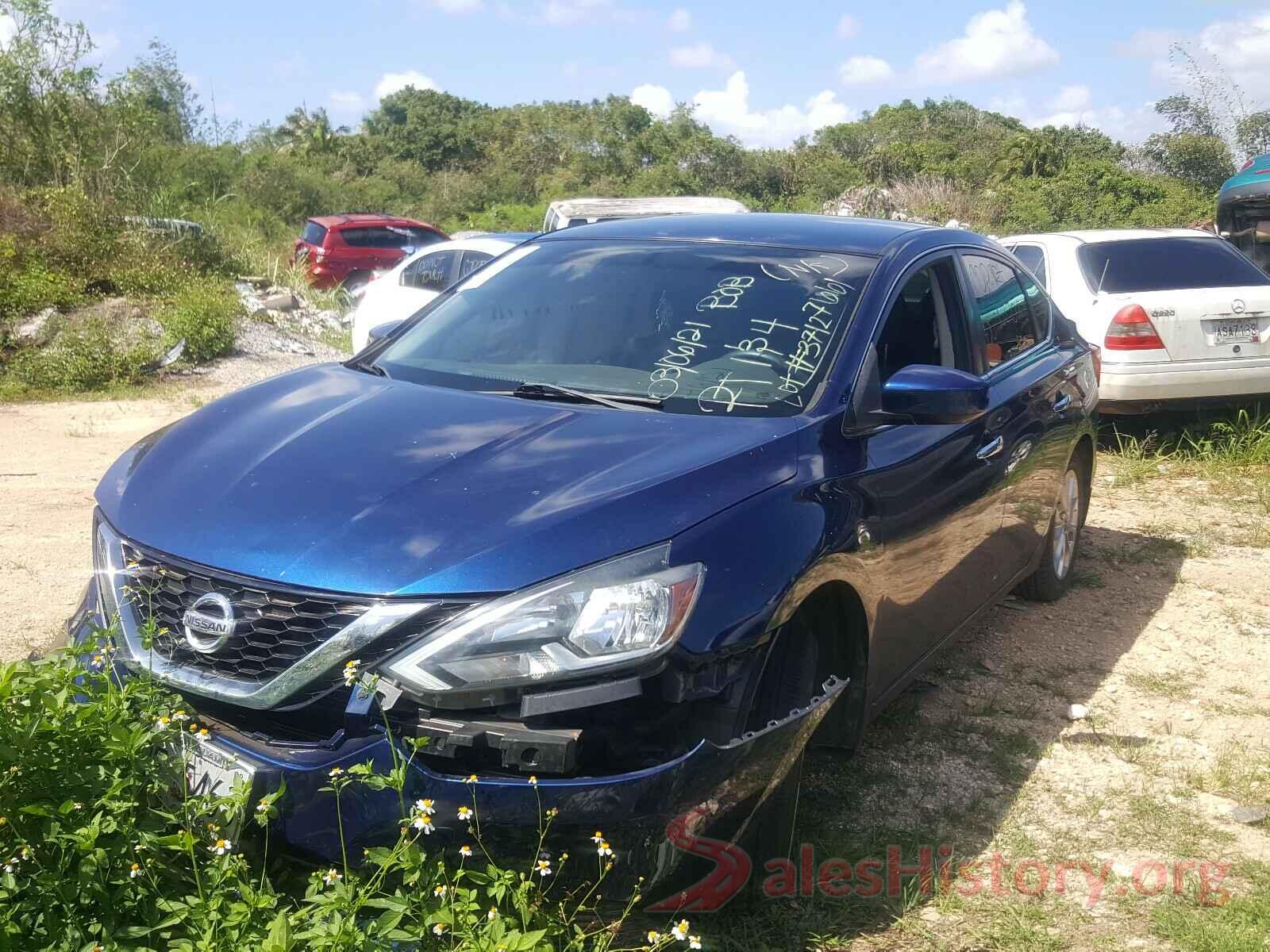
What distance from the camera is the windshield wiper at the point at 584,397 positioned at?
3.30m

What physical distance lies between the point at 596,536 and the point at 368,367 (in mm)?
1656

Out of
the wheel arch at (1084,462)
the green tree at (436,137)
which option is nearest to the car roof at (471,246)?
the wheel arch at (1084,462)

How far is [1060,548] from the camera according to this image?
5.55 meters

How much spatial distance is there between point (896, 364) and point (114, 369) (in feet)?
33.4

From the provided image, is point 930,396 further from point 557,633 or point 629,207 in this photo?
point 629,207

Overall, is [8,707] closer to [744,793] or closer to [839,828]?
[744,793]

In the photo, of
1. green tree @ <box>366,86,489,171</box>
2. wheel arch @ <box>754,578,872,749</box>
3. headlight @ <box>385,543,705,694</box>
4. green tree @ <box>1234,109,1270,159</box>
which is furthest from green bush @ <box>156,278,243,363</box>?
green tree @ <box>366,86,489,171</box>

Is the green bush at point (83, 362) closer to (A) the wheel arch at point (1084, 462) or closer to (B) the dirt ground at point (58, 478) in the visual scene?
(B) the dirt ground at point (58, 478)

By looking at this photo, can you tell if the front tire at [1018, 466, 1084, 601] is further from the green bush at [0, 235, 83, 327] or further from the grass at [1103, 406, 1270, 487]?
the green bush at [0, 235, 83, 327]

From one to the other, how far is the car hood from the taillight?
571cm

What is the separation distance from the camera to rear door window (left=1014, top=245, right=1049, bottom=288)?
8.95 meters

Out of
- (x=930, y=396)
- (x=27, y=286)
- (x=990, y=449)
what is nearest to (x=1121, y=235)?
(x=990, y=449)

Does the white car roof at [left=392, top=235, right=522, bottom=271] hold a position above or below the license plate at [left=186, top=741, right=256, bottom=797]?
above

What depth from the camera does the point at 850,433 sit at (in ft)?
10.7
